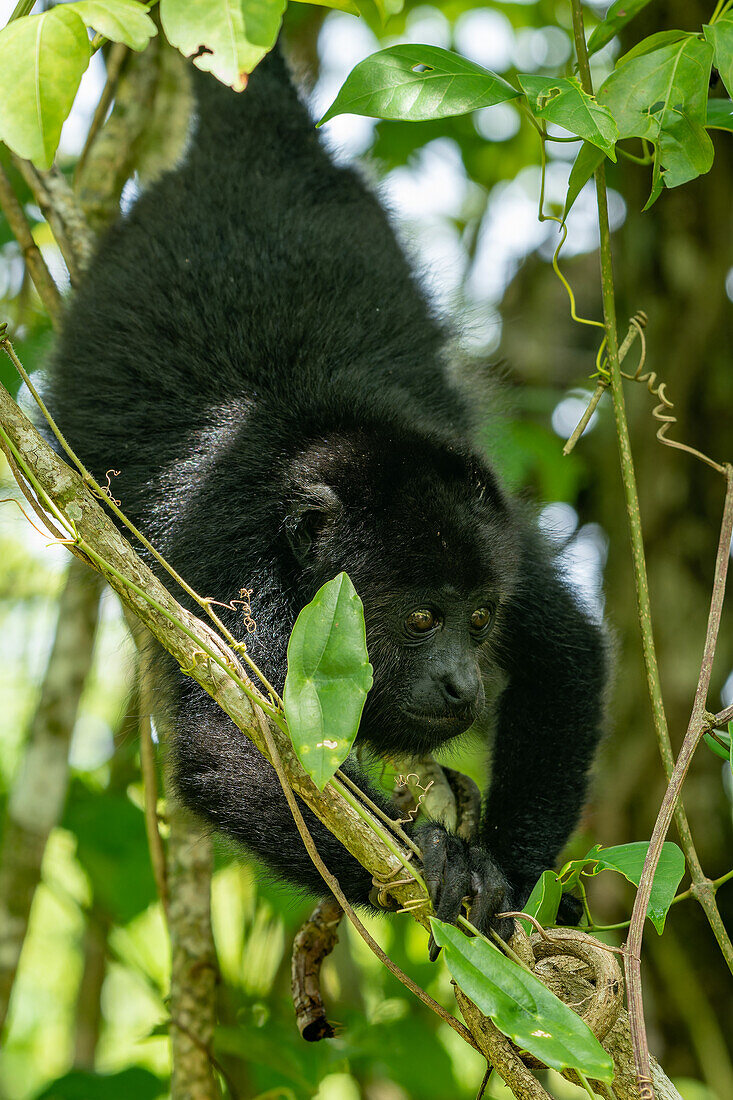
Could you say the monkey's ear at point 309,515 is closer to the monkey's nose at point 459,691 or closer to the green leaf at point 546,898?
the monkey's nose at point 459,691

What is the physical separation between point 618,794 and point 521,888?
1909 millimetres

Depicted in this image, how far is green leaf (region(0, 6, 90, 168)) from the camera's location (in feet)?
4.28

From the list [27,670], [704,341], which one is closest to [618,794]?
[704,341]

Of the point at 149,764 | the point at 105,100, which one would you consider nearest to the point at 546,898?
the point at 149,764

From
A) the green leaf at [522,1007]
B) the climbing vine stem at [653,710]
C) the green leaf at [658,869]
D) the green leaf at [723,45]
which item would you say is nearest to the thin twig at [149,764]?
the climbing vine stem at [653,710]

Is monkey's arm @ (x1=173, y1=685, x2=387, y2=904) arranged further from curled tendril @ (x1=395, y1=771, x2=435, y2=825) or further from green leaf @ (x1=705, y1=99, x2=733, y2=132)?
green leaf @ (x1=705, y1=99, x2=733, y2=132)

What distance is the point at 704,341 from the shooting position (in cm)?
470

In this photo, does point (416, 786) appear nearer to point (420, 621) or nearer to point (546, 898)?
point (546, 898)

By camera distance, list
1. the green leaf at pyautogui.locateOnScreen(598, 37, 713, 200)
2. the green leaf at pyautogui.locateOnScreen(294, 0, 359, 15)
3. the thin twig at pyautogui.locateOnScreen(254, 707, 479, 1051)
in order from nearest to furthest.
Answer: the thin twig at pyautogui.locateOnScreen(254, 707, 479, 1051), the green leaf at pyautogui.locateOnScreen(294, 0, 359, 15), the green leaf at pyautogui.locateOnScreen(598, 37, 713, 200)

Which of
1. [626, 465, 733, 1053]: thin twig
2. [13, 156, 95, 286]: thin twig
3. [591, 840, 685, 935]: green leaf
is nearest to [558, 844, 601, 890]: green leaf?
[591, 840, 685, 935]: green leaf

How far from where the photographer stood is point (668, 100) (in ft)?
5.63

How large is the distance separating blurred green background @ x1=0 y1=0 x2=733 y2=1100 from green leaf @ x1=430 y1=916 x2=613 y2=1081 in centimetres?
182

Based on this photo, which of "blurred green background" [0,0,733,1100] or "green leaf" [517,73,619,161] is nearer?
"green leaf" [517,73,619,161]

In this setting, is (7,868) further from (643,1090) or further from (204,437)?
(643,1090)
